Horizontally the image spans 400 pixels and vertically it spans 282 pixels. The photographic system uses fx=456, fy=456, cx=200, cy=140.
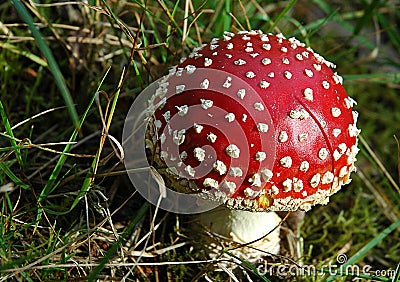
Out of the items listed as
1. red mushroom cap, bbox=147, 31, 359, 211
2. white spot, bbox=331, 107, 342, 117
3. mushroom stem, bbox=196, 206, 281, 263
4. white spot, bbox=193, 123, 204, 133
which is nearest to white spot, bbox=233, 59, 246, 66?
red mushroom cap, bbox=147, 31, 359, 211

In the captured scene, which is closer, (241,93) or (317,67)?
(241,93)

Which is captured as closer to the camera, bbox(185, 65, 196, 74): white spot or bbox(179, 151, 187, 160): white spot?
bbox(179, 151, 187, 160): white spot

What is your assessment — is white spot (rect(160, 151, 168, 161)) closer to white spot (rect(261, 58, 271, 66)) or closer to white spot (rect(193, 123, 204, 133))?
white spot (rect(193, 123, 204, 133))

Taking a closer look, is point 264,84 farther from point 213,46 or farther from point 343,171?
point 343,171

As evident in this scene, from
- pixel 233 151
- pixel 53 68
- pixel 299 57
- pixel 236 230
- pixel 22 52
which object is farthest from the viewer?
pixel 22 52

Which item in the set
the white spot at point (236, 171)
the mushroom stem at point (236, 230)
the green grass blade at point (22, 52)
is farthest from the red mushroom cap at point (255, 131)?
the green grass blade at point (22, 52)

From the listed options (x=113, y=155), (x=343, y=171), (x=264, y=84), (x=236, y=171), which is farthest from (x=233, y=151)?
(x=113, y=155)

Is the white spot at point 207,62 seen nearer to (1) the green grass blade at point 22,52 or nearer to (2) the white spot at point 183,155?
(2) the white spot at point 183,155
